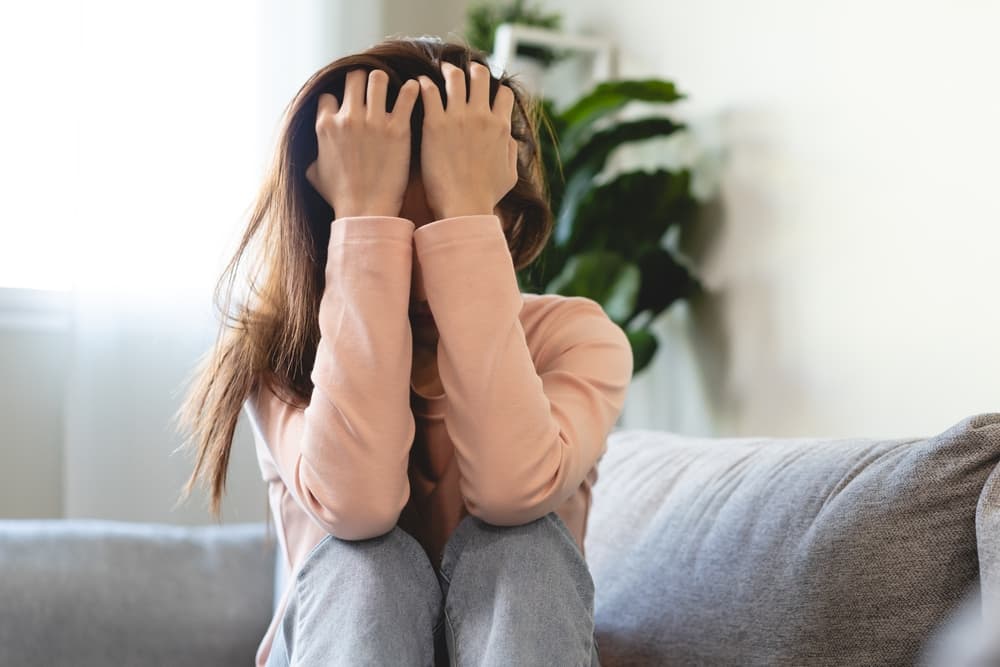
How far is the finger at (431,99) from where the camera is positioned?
978 millimetres

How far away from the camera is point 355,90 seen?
3.20ft

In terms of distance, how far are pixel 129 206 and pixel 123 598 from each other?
1069 mm

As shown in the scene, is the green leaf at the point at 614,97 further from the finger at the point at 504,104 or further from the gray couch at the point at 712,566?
the finger at the point at 504,104

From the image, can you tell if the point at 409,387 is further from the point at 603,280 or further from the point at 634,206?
the point at 634,206

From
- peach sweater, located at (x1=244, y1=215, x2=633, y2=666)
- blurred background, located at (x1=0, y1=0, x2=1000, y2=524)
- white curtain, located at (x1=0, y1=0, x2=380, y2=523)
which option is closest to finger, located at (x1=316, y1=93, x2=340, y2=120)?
peach sweater, located at (x1=244, y1=215, x2=633, y2=666)

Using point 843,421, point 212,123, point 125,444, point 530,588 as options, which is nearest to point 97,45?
point 212,123

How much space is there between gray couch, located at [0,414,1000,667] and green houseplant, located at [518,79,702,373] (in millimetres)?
469

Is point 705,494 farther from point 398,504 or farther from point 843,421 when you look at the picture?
point 843,421

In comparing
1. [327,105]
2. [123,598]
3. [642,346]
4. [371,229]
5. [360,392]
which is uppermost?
[327,105]

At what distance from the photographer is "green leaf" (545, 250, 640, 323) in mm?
1875

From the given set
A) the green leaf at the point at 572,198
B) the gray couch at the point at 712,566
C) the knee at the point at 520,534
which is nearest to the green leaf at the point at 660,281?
the green leaf at the point at 572,198

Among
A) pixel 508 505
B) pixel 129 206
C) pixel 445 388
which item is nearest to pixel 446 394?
pixel 445 388

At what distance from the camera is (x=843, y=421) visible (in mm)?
1613

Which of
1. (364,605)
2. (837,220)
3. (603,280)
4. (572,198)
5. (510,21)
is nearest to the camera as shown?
(364,605)
